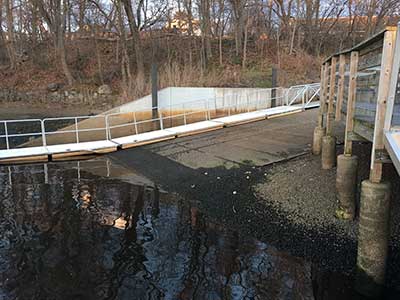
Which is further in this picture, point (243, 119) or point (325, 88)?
point (243, 119)

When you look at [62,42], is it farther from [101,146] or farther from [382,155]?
[382,155]

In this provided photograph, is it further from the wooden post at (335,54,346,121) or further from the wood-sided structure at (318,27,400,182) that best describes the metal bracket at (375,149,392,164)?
the wooden post at (335,54,346,121)

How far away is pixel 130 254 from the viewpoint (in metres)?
4.94

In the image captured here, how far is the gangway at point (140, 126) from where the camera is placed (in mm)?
10406

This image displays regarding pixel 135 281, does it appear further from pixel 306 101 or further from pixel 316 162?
pixel 306 101

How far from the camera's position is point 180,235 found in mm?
5520

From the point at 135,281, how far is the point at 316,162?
16.8 ft

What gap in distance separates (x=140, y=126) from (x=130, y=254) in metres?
12.2

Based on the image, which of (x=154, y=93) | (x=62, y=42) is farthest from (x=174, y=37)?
(x=154, y=93)

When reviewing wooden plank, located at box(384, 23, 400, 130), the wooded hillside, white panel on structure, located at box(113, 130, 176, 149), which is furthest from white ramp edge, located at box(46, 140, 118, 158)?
the wooded hillside

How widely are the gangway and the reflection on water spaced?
131 inches

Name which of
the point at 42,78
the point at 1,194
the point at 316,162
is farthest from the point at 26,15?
the point at 316,162

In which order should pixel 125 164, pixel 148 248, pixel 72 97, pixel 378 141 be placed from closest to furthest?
pixel 378 141, pixel 148 248, pixel 125 164, pixel 72 97

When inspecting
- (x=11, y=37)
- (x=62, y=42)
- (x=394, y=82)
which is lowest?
(x=394, y=82)
